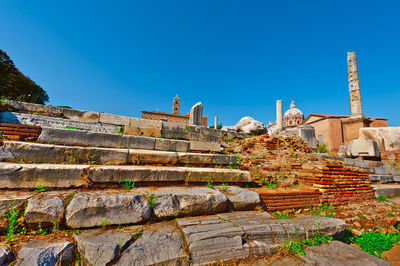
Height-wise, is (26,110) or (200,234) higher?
(26,110)

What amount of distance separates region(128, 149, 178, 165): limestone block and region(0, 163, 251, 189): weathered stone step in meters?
0.52

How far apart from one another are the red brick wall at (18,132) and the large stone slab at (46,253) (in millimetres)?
1998

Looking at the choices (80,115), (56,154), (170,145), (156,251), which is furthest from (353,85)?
(56,154)

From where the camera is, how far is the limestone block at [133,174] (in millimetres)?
2174

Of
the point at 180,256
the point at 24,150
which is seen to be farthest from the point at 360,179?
the point at 24,150

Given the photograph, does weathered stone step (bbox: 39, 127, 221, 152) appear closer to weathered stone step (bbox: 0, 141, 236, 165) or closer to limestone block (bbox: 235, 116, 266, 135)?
weathered stone step (bbox: 0, 141, 236, 165)

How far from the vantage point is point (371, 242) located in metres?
2.72

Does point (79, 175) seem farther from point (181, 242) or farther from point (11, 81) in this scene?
point (11, 81)

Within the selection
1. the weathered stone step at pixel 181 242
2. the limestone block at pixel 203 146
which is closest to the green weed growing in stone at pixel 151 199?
the weathered stone step at pixel 181 242

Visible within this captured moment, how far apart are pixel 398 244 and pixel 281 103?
14.4 m

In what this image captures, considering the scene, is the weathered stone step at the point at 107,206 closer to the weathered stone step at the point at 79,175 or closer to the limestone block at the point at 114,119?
the weathered stone step at the point at 79,175

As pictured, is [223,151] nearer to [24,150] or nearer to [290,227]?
[290,227]

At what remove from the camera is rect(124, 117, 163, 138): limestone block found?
422cm

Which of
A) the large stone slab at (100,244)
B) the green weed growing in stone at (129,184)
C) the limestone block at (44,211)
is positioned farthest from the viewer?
the green weed growing in stone at (129,184)
